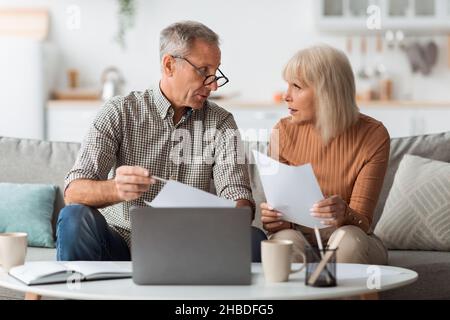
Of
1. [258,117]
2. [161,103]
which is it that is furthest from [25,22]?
[161,103]

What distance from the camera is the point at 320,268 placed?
183 cm

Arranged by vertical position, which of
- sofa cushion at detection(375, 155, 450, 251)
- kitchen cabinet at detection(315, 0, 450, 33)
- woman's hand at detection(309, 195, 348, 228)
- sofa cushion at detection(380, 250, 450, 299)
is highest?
kitchen cabinet at detection(315, 0, 450, 33)

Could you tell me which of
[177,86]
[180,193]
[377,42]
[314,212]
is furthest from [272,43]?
[180,193]

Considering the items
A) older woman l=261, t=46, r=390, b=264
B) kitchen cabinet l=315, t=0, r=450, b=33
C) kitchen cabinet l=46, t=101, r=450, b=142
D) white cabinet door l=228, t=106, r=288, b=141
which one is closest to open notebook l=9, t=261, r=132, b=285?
older woman l=261, t=46, r=390, b=264

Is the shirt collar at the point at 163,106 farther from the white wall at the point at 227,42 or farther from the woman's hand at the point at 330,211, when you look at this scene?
the white wall at the point at 227,42

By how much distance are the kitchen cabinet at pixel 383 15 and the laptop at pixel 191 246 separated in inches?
164

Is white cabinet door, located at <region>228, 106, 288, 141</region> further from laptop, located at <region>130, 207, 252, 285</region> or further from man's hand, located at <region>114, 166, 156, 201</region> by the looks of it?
laptop, located at <region>130, 207, 252, 285</region>

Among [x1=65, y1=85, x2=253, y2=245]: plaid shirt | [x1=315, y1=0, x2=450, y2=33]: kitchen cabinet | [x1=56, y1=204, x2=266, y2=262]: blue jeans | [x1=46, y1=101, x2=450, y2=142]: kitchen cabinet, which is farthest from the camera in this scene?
[x1=315, y1=0, x2=450, y2=33]: kitchen cabinet

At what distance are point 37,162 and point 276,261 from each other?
151 centimetres

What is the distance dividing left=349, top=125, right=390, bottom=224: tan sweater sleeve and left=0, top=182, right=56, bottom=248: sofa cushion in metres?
1.11

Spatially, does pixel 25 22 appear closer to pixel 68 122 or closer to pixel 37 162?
pixel 68 122

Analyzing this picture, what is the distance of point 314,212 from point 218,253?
47 centimetres

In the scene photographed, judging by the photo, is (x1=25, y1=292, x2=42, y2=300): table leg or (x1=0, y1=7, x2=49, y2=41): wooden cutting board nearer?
(x1=25, y1=292, x2=42, y2=300): table leg

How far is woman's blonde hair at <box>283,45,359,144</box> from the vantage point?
258 cm
